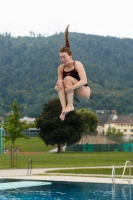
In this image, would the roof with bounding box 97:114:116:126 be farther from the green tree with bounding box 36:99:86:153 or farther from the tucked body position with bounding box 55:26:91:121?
the tucked body position with bounding box 55:26:91:121

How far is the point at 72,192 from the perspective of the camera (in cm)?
2325

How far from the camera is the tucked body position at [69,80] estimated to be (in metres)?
7.58

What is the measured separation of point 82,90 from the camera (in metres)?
7.82

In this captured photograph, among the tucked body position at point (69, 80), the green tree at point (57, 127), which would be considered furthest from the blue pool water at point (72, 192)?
the green tree at point (57, 127)

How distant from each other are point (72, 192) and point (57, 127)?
5409cm

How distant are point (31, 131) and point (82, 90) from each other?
143 m

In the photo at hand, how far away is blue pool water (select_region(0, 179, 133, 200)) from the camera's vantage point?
21.3m

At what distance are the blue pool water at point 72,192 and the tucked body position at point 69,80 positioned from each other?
1370 cm

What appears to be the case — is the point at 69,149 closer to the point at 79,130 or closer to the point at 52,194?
the point at 79,130

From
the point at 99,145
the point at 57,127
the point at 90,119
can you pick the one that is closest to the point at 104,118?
the point at 90,119

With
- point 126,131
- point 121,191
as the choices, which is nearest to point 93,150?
point 121,191

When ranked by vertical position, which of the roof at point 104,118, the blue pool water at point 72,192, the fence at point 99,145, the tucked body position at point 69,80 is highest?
the roof at point 104,118

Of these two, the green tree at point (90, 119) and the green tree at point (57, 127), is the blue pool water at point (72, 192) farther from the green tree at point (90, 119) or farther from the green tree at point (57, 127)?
the green tree at point (90, 119)

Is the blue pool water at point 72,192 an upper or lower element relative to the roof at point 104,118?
lower
